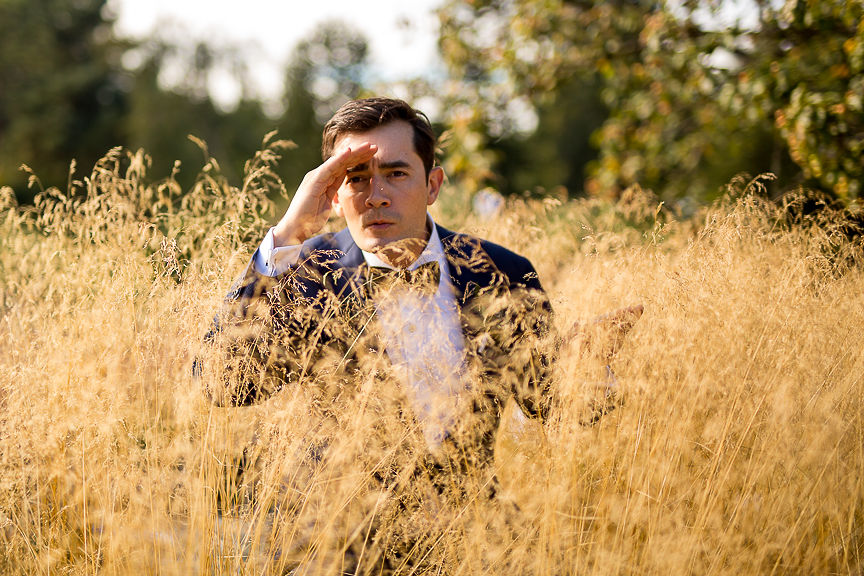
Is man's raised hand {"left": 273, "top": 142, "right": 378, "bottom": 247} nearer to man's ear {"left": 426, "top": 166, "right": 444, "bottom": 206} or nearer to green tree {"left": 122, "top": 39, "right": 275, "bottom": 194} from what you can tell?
man's ear {"left": 426, "top": 166, "right": 444, "bottom": 206}

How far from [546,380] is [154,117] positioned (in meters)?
28.7

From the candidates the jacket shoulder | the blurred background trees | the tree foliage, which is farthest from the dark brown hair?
the tree foliage

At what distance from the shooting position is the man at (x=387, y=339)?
182 cm

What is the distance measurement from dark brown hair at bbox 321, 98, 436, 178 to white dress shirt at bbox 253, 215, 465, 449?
2.28 feet

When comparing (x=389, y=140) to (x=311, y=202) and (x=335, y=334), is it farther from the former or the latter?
(x=335, y=334)

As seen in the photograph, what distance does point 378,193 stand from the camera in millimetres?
2365

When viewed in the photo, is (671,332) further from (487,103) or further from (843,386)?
(487,103)

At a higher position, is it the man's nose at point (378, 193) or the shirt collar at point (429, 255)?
the man's nose at point (378, 193)

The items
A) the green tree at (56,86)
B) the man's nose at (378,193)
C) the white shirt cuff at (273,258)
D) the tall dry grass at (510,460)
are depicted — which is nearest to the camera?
the tall dry grass at (510,460)

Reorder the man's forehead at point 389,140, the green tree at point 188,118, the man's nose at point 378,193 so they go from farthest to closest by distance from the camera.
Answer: the green tree at point 188,118
the man's forehead at point 389,140
the man's nose at point 378,193

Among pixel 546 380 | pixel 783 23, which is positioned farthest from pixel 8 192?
pixel 783 23

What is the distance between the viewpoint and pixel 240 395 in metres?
1.90

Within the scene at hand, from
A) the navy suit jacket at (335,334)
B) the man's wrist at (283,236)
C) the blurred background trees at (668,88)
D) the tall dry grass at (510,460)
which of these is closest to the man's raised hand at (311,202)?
the man's wrist at (283,236)

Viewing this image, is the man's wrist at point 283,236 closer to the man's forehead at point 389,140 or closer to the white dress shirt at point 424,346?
the white dress shirt at point 424,346
